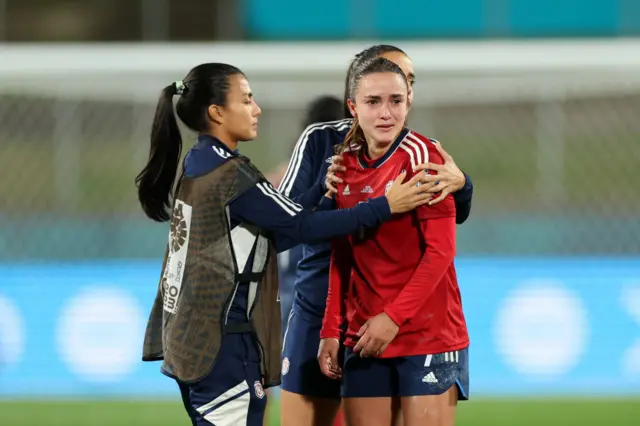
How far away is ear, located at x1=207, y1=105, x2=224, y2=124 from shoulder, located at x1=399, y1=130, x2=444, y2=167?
0.54 meters

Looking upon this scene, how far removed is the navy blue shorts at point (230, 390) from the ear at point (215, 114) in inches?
24.9

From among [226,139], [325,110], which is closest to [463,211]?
[226,139]

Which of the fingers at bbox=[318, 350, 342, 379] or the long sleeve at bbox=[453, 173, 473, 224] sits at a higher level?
the long sleeve at bbox=[453, 173, 473, 224]

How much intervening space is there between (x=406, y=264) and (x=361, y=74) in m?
0.56

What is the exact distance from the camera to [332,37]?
1317 cm

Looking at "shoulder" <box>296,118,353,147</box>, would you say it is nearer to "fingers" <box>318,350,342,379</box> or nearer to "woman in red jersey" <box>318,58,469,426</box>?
"woman in red jersey" <box>318,58,469,426</box>

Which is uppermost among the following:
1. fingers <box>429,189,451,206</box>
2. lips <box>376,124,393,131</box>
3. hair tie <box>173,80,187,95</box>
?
hair tie <box>173,80,187,95</box>

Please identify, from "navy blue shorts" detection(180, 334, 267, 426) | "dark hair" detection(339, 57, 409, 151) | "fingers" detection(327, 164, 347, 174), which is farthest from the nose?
"navy blue shorts" detection(180, 334, 267, 426)

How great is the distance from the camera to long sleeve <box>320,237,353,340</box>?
3.01 m

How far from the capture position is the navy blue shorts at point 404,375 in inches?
110

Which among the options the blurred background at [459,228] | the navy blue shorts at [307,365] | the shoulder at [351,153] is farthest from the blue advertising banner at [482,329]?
the shoulder at [351,153]

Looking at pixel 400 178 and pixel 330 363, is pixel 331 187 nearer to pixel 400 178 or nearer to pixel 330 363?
pixel 400 178

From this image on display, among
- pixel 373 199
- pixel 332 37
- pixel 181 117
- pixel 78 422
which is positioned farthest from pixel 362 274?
pixel 332 37

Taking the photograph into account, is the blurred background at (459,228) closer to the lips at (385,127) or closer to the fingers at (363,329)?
the fingers at (363,329)
